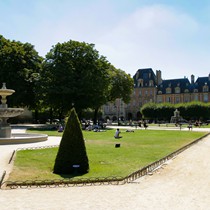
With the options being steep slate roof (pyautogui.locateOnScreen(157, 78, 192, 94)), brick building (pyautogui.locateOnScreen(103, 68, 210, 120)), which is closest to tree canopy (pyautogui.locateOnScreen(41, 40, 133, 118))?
brick building (pyautogui.locateOnScreen(103, 68, 210, 120))

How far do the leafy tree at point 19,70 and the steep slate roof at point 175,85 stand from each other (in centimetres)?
5753

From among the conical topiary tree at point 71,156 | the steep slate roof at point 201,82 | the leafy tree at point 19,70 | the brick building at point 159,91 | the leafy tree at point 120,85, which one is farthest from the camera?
the brick building at point 159,91

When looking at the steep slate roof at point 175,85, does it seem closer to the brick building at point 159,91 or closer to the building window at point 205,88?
the brick building at point 159,91

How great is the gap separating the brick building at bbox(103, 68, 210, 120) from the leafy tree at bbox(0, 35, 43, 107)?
50286 millimetres

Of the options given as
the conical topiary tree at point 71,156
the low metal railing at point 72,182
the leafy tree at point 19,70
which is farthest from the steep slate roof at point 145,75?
the low metal railing at point 72,182

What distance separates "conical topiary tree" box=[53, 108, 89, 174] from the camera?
12453 millimetres

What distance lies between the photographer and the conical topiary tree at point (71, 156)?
12.5 m

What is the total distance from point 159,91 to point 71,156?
300 ft

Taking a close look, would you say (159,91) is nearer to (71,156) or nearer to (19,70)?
(19,70)

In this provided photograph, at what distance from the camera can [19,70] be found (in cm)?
4909

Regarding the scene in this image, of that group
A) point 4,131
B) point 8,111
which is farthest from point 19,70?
point 4,131

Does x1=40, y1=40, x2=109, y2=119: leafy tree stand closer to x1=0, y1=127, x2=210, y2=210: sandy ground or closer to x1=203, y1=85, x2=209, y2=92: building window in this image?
x1=0, y1=127, x2=210, y2=210: sandy ground

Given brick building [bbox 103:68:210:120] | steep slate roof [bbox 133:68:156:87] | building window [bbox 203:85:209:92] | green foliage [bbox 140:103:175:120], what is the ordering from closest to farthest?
green foliage [bbox 140:103:175:120], building window [bbox 203:85:209:92], brick building [bbox 103:68:210:120], steep slate roof [bbox 133:68:156:87]

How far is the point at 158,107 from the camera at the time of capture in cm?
8519
